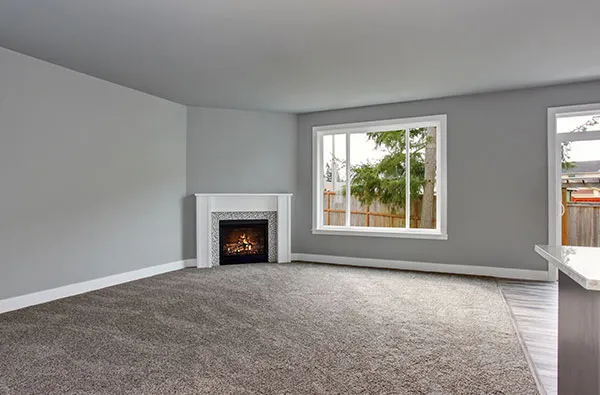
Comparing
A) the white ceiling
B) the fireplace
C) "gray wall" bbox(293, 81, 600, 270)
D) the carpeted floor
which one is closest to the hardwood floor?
the carpeted floor

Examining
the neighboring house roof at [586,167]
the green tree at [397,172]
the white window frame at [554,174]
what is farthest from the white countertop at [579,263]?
the green tree at [397,172]

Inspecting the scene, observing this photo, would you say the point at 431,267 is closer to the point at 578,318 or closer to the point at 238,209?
the point at 238,209

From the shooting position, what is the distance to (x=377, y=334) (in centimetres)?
300

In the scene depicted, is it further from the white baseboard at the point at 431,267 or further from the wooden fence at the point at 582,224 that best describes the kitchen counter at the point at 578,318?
the wooden fence at the point at 582,224

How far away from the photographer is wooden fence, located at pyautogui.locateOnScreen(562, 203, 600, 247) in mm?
4730

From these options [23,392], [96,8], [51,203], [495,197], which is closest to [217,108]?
[51,203]

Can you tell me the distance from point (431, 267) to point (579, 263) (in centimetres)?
428

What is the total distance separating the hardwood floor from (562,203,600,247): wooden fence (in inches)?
29.4

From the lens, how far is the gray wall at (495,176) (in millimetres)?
4883

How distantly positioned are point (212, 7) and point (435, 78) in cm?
280

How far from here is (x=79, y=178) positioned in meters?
4.36

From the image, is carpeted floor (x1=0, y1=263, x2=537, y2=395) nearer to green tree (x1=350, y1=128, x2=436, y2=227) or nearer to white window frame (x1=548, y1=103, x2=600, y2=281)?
white window frame (x1=548, y1=103, x2=600, y2=281)

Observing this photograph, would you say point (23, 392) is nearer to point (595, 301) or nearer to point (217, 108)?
point (595, 301)

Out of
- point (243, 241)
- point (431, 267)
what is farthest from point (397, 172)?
point (243, 241)
